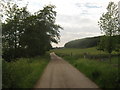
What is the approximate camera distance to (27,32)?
154ft

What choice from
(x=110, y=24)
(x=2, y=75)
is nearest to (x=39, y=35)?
(x=110, y=24)

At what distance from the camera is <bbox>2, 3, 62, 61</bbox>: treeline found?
4591cm

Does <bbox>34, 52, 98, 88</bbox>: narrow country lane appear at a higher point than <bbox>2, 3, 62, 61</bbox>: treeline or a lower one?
lower

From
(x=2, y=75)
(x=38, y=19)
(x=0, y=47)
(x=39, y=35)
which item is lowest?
(x=2, y=75)

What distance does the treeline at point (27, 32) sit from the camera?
151ft

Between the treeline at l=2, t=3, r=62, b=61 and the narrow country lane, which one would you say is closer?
the narrow country lane

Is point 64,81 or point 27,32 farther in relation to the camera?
point 27,32

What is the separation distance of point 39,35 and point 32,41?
238 centimetres

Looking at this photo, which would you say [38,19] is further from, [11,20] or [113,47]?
[113,47]

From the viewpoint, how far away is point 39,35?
153ft

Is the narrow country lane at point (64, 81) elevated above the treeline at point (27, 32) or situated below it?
below

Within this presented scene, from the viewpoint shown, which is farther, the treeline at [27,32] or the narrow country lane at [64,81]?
the treeline at [27,32]

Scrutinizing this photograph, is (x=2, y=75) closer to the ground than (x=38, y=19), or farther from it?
closer to the ground

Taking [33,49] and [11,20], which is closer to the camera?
[33,49]
